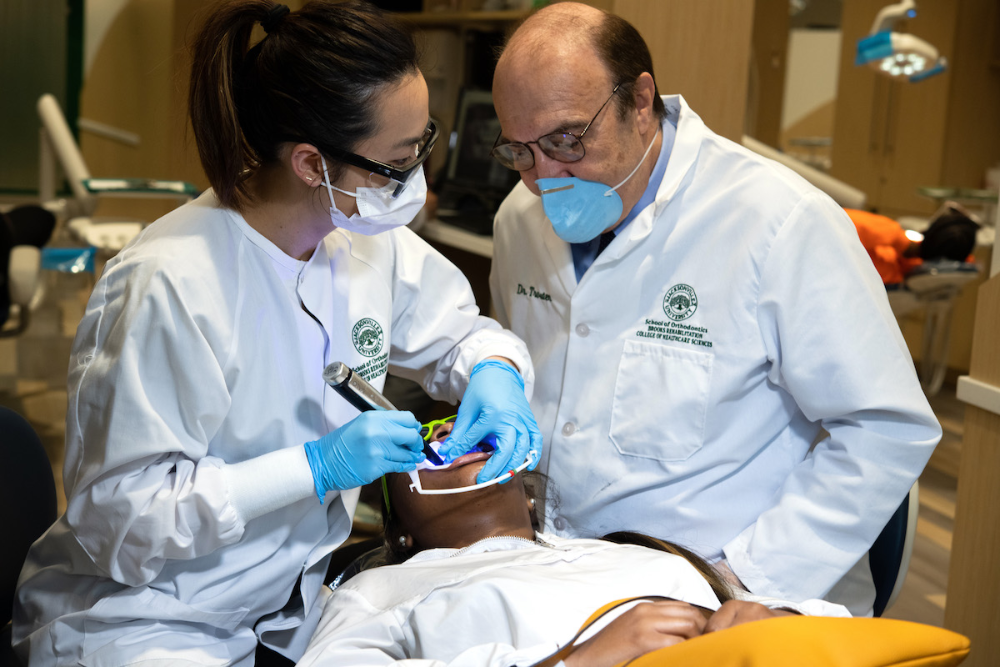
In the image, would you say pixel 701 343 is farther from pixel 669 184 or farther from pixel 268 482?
pixel 268 482

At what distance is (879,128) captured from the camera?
5215 millimetres

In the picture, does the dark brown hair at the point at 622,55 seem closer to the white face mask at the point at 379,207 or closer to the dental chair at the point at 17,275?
the white face mask at the point at 379,207

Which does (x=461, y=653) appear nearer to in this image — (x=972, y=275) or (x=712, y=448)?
(x=712, y=448)

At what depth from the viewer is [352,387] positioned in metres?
1.18

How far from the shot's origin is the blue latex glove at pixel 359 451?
1.17 metres

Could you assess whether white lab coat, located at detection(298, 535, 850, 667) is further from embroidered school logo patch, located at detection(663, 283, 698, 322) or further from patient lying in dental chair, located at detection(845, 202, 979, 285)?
patient lying in dental chair, located at detection(845, 202, 979, 285)

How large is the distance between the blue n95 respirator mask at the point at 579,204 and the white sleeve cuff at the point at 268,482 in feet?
2.06

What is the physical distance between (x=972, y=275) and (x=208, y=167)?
112 inches

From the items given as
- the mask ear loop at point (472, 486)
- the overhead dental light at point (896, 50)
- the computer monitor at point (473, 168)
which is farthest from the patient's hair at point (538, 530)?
the overhead dental light at point (896, 50)

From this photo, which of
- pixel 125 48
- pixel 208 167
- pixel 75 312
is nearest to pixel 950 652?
pixel 208 167

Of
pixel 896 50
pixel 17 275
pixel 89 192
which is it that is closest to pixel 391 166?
pixel 17 275

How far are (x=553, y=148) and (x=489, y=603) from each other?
0.76 metres

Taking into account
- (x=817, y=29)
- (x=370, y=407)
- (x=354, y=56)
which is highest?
(x=817, y=29)

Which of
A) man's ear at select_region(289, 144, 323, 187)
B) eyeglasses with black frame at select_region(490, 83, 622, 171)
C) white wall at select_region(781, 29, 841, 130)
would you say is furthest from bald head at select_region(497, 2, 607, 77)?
white wall at select_region(781, 29, 841, 130)
